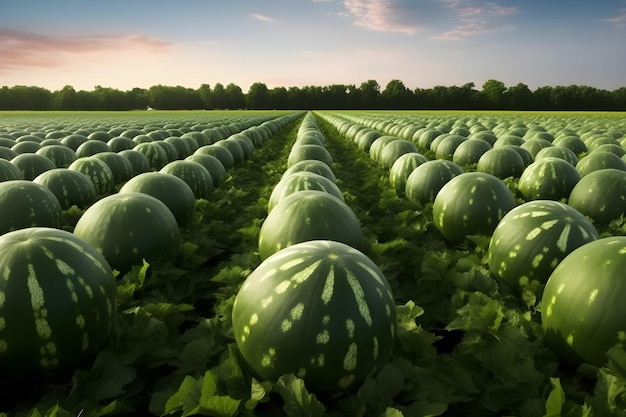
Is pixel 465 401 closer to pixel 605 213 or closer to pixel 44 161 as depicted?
pixel 605 213

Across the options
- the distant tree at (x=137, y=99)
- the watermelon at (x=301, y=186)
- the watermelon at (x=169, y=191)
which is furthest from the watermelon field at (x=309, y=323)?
the distant tree at (x=137, y=99)

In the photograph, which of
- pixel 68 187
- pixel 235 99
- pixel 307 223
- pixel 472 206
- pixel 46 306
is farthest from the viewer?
pixel 235 99

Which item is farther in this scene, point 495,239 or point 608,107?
point 608,107

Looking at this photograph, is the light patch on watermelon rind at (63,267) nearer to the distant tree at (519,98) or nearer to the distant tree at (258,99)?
the distant tree at (519,98)

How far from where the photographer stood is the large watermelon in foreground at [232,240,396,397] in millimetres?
3666

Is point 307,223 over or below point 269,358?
over

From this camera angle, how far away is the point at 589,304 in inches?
158

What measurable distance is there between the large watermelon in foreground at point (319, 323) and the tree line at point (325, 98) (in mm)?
126036

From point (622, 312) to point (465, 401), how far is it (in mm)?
1391

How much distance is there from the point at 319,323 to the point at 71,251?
2226mm

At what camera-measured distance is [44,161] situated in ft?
39.5

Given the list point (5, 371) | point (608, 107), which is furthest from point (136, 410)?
point (608, 107)

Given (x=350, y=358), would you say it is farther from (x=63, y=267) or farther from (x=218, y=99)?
(x=218, y=99)

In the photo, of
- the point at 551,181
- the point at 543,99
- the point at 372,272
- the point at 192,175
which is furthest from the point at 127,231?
the point at 543,99
